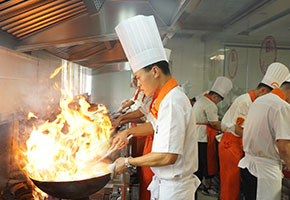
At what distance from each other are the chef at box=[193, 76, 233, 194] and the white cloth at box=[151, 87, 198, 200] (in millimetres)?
2726

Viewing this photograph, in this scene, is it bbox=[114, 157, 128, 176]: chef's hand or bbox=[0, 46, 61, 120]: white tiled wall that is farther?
bbox=[0, 46, 61, 120]: white tiled wall

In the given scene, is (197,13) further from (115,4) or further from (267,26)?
(115,4)

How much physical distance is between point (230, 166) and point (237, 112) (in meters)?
0.70

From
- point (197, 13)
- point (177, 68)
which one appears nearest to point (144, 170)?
point (197, 13)

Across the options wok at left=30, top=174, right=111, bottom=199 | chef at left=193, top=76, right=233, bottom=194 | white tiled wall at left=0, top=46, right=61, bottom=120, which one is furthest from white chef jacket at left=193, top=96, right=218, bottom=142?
wok at left=30, top=174, right=111, bottom=199

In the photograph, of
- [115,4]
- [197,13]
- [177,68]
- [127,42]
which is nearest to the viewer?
[127,42]

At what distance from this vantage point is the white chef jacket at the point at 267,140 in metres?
2.15

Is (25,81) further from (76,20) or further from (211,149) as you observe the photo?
(211,149)

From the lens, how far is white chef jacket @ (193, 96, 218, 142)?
4.14 meters

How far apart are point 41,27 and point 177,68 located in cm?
458

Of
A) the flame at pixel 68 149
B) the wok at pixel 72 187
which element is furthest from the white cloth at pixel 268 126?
the wok at pixel 72 187

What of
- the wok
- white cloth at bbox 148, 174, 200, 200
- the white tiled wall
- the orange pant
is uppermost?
the white tiled wall

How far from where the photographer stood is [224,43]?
5113mm

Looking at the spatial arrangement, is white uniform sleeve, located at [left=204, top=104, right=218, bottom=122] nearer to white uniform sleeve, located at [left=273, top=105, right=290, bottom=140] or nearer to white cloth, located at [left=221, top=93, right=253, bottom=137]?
white cloth, located at [left=221, top=93, right=253, bottom=137]
